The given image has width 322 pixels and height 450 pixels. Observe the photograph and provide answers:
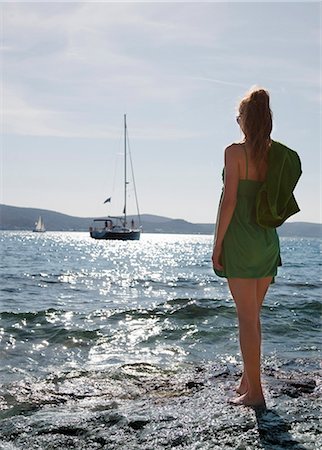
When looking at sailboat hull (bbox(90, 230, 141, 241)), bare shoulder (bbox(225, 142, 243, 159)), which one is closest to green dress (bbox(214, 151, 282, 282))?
bare shoulder (bbox(225, 142, 243, 159))

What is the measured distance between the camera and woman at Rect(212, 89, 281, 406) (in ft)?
13.0

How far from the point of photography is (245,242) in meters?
4.09

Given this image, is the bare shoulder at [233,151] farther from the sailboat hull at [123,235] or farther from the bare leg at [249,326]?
the sailboat hull at [123,235]

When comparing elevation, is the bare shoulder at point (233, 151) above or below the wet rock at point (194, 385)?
above

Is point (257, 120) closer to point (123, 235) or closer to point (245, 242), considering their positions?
point (245, 242)

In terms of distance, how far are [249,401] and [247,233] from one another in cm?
123

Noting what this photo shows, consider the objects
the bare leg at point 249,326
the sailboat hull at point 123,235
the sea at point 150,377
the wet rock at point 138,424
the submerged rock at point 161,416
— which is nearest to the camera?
the submerged rock at point 161,416

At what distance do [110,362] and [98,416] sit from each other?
8.68ft

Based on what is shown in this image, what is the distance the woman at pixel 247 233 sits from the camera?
156 inches

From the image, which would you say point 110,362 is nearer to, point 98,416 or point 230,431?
point 98,416

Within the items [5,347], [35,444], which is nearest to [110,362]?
[5,347]

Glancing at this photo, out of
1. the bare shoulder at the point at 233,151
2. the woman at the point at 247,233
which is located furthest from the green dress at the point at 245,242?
the bare shoulder at the point at 233,151

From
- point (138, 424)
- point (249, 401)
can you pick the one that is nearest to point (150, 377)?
point (249, 401)

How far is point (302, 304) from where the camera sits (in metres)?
11.9
